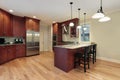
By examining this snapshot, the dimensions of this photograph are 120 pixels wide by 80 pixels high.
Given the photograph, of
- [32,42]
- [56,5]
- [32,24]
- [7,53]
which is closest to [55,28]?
[32,24]

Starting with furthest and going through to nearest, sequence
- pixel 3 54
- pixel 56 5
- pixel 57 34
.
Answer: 1. pixel 57 34
2. pixel 3 54
3. pixel 56 5

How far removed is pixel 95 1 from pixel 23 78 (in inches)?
147

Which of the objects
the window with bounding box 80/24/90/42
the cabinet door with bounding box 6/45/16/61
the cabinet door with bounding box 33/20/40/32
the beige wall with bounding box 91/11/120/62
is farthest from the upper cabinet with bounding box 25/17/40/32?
the beige wall with bounding box 91/11/120/62

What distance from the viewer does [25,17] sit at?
20.2 ft

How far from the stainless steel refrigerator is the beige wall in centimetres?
399

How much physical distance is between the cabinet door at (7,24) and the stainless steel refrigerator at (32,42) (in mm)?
1091

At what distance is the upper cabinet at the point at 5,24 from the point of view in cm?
466

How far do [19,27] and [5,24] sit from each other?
45.7 inches

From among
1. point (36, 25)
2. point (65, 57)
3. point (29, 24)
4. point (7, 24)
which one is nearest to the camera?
point (65, 57)

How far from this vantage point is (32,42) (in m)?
6.42

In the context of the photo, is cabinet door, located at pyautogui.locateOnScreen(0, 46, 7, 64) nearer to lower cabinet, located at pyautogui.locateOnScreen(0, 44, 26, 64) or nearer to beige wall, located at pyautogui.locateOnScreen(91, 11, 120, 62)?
lower cabinet, located at pyautogui.locateOnScreen(0, 44, 26, 64)

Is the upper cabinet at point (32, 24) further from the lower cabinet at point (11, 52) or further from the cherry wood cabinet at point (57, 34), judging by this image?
the cherry wood cabinet at point (57, 34)

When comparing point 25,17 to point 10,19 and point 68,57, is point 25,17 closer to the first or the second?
point 10,19

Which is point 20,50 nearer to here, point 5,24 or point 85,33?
point 5,24
